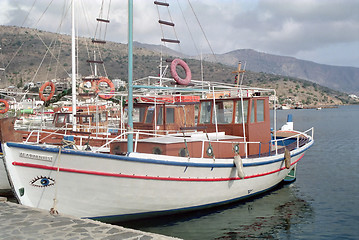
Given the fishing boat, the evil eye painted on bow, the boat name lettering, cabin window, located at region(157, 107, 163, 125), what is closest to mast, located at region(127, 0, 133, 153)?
the fishing boat

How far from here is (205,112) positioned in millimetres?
14141

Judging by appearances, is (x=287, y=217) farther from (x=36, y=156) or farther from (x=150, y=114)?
(x=36, y=156)

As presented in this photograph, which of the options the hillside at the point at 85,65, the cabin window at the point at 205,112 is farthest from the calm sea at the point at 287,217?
the hillside at the point at 85,65

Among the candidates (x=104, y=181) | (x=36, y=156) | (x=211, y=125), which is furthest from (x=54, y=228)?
(x=211, y=125)

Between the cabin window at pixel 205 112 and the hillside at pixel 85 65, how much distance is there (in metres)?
77.7

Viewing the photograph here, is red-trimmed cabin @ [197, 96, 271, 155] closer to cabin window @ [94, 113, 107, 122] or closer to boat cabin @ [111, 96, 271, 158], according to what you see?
boat cabin @ [111, 96, 271, 158]

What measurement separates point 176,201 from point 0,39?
405 feet

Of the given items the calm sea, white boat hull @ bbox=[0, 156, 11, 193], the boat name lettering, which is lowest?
the calm sea

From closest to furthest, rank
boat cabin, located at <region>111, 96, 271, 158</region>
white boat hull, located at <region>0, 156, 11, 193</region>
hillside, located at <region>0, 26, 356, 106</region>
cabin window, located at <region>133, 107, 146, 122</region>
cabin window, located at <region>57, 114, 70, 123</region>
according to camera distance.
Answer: boat cabin, located at <region>111, 96, 271, 158</region>
white boat hull, located at <region>0, 156, 11, 193</region>
cabin window, located at <region>133, 107, 146, 122</region>
cabin window, located at <region>57, 114, 70, 123</region>
hillside, located at <region>0, 26, 356, 106</region>

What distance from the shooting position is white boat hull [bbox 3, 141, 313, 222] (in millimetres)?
9289

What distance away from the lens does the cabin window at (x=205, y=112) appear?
14004 mm

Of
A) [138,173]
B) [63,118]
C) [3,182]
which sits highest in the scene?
[63,118]

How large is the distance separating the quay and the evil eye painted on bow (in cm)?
76

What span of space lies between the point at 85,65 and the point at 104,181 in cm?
9960
